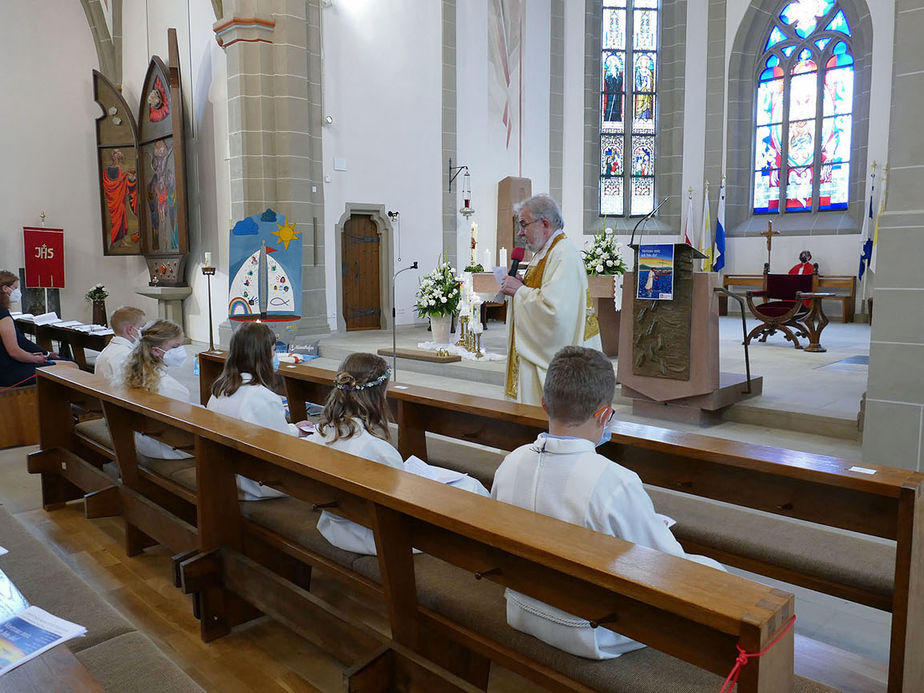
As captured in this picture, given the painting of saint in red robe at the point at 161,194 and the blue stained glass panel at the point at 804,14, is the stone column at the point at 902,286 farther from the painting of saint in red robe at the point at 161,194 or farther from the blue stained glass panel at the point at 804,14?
the blue stained glass panel at the point at 804,14

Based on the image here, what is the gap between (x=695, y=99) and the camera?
1373cm

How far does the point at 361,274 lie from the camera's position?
1091 centimetres

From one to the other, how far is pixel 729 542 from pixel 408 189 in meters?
9.48

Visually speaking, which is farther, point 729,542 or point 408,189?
point 408,189

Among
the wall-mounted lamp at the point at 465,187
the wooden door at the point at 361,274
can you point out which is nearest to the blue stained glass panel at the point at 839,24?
the wall-mounted lamp at the point at 465,187

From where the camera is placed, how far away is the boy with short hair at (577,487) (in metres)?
1.66

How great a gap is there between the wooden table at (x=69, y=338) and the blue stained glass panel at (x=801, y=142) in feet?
38.7

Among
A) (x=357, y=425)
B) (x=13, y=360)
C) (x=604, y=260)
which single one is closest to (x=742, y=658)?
(x=357, y=425)

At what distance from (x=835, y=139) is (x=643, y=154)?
133 inches

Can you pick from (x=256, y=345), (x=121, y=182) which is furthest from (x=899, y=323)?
(x=121, y=182)

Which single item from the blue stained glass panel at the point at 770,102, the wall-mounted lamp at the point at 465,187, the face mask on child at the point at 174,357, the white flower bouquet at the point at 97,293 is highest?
the blue stained glass panel at the point at 770,102

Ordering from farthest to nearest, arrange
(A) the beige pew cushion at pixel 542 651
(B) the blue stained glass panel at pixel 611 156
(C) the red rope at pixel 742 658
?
(B) the blue stained glass panel at pixel 611 156 < (A) the beige pew cushion at pixel 542 651 < (C) the red rope at pixel 742 658

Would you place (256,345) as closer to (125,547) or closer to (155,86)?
(125,547)

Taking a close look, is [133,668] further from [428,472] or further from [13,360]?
[13,360]
